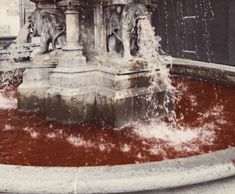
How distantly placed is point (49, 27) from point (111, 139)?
74.5 inches

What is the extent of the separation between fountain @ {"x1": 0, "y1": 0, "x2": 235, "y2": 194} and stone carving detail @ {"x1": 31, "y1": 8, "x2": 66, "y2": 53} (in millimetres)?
13

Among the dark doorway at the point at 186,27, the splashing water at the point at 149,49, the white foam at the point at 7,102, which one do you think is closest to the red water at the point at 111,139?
the white foam at the point at 7,102

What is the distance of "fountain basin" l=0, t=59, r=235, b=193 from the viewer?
2.47 m

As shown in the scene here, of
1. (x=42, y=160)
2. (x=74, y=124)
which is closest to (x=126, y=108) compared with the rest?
(x=74, y=124)

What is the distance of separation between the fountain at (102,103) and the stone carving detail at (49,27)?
0.04ft

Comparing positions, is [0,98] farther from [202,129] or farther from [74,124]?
[202,129]

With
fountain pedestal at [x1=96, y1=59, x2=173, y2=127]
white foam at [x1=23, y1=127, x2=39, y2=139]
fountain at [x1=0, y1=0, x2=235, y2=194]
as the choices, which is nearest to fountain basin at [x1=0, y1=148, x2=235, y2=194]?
fountain at [x1=0, y1=0, x2=235, y2=194]

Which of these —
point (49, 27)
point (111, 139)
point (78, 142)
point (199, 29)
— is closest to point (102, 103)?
point (111, 139)

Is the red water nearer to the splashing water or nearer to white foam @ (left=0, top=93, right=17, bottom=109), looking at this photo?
white foam @ (left=0, top=93, right=17, bottom=109)

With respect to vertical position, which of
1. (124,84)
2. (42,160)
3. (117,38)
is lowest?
→ (42,160)

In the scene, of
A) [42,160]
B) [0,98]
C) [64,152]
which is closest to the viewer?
[42,160]

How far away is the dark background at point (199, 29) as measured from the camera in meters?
11.0

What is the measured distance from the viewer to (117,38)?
4785mm

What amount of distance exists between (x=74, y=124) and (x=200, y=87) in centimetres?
299
